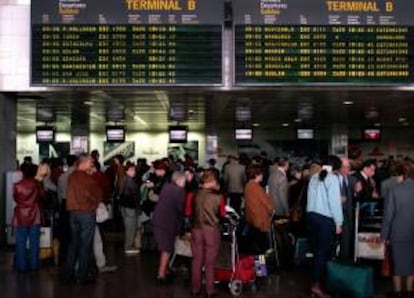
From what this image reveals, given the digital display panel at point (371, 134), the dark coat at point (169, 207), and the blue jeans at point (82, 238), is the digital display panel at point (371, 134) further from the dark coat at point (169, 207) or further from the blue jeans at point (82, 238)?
the blue jeans at point (82, 238)

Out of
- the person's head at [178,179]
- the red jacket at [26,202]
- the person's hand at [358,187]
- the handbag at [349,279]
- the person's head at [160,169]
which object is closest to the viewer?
the handbag at [349,279]

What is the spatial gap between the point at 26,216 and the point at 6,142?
2.59 m

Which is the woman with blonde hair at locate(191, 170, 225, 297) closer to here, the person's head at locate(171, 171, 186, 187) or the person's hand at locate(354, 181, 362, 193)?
the person's head at locate(171, 171, 186, 187)

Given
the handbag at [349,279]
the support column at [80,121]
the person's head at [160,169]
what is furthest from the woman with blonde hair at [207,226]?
the support column at [80,121]

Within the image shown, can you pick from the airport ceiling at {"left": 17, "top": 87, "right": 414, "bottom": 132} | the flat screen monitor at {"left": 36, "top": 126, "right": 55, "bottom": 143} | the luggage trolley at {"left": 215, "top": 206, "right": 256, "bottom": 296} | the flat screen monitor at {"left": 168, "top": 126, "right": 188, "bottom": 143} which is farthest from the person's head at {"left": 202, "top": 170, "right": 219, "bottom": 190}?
the flat screen monitor at {"left": 36, "top": 126, "right": 55, "bottom": 143}

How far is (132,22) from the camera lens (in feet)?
36.0

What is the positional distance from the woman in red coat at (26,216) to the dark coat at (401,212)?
17.6ft

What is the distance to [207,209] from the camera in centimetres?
835

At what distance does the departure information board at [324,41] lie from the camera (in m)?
11.0

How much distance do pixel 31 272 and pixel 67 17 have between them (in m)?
4.07

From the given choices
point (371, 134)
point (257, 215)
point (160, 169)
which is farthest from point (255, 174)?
point (371, 134)

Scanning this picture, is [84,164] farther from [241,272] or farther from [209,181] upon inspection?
[241,272]

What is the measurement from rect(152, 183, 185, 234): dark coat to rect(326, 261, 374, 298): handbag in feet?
7.51

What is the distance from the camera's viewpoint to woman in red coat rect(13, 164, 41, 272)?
10.5m
